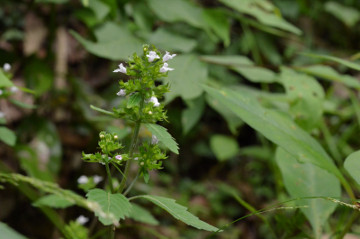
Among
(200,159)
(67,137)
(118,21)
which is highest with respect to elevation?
(118,21)

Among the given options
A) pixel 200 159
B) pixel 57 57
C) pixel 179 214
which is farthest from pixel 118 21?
pixel 179 214

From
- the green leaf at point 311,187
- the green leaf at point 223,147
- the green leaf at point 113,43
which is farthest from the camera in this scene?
the green leaf at point 223,147

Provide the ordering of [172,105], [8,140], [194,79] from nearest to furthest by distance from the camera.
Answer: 1. [8,140]
2. [194,79]
3. [172,105]

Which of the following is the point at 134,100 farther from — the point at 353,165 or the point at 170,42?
the point at 170,42

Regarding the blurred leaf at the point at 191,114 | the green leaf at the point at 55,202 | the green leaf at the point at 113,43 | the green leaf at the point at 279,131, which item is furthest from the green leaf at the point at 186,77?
the green leaf at the point at 55,202

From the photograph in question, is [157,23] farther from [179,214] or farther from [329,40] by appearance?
[179,214]

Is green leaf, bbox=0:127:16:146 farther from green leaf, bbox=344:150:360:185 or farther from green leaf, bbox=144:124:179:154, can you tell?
green leaf, bbox=344:150:360:185

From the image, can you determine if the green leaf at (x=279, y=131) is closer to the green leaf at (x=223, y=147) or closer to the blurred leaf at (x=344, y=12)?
the green leaf at (x=223, y=147)
